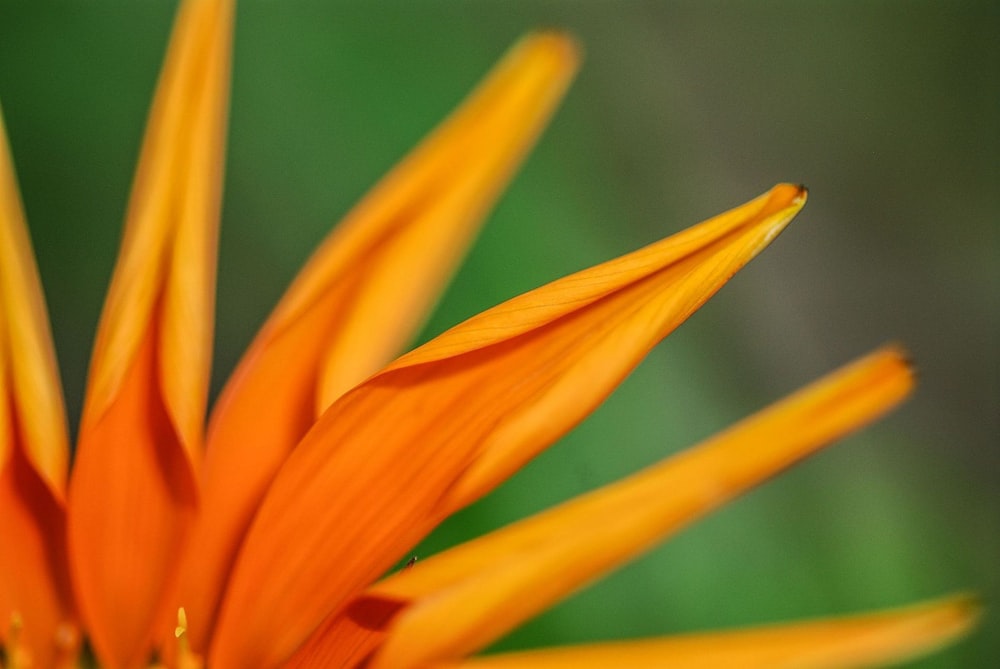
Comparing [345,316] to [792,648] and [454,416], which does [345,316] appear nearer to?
[454,416]

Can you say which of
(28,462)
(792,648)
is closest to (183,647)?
(28,462)

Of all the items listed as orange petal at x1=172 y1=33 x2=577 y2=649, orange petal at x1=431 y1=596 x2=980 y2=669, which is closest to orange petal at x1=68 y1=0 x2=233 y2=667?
orange petal at x1=172 y1=33 x2=577 y2=649

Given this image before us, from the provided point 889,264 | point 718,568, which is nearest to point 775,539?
point 718,568

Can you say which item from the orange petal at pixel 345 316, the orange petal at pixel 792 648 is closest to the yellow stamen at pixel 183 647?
the orange petal at pixel 345 316

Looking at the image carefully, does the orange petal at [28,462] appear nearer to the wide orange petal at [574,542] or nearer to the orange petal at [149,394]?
the orange petal at [149,394]

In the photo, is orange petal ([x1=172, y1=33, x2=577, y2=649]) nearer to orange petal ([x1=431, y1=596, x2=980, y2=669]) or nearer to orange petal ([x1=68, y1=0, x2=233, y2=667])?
orange petal ([x1=68, y1=0, x2=233, y2=667])

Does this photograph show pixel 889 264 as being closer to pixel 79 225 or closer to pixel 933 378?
pixel 933 378

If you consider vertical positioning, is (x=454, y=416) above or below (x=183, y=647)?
above
